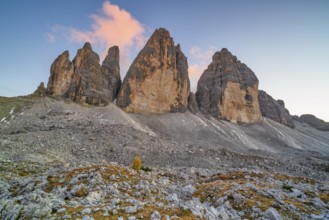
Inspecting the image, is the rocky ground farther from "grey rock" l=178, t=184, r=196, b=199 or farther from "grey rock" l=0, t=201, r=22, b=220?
"grey rock" l=178, t=184, r=196, b=199

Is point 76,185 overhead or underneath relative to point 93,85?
underneath

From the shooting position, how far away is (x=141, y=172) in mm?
23281

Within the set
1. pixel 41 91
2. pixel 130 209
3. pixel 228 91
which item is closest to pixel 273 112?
pixel 228 91

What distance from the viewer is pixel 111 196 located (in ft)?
42.9

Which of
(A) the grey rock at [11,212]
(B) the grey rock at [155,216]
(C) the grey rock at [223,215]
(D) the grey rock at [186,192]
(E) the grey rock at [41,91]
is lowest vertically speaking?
(D) the grey rock at [186,192]

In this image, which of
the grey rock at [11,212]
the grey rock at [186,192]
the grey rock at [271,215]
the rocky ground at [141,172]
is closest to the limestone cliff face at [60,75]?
the rocky ground at [141,172]

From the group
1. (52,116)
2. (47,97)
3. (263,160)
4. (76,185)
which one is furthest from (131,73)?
(76,185)

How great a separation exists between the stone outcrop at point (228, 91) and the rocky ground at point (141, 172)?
10.9 metres

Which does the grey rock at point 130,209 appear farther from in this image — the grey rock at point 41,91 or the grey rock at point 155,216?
the grey rock at point 41,91

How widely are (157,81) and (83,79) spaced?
108 feet

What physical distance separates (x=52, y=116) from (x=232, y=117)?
8880cm

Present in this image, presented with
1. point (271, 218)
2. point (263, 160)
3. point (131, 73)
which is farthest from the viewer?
point (131, 73)

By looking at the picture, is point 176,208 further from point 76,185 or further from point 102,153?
point 102,153

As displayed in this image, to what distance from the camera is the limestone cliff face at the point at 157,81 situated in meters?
95.5
